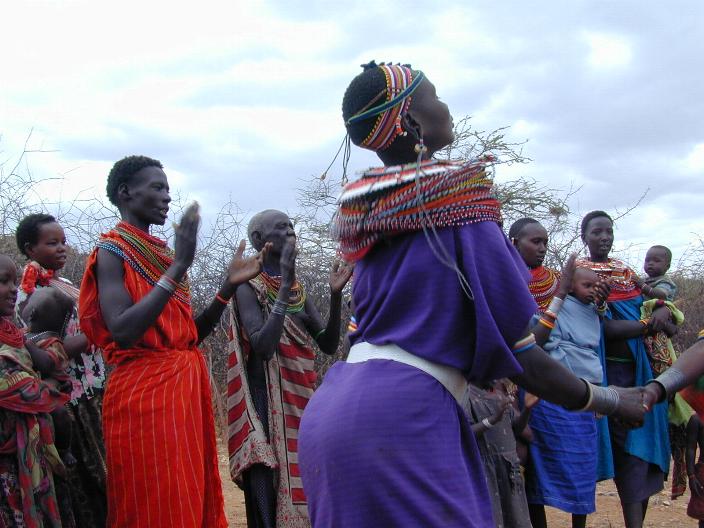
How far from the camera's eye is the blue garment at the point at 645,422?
217 inches

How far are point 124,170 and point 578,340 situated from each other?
310cm

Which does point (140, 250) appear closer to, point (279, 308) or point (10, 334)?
point (10, 334)

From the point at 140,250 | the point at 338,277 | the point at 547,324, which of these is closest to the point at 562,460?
the point at 547,324

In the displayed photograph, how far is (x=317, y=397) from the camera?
7.54 ft

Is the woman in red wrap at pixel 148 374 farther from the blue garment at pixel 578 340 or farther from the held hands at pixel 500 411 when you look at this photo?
the blue garment at pixel 578 340

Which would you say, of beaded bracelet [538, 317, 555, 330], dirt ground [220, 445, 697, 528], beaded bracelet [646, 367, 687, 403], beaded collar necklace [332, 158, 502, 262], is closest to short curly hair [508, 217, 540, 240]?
beaded bracelet [538, 317, 555, 330]

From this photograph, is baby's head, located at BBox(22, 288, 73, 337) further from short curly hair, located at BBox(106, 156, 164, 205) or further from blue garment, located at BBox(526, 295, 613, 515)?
blue garment, located at BBox(526, 295, 613, 515)

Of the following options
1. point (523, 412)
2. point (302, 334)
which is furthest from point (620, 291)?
point (302, 334)

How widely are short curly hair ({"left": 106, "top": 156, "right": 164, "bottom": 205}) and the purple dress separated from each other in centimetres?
215

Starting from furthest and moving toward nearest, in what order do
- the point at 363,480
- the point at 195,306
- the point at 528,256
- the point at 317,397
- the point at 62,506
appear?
the point at 195,306 < the point at 528,256 < the point at 62,506 < the point at 317,397 < the point at 363,480

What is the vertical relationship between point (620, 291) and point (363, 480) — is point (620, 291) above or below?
above

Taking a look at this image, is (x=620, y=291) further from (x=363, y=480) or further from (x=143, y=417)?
(x=363, y=480)

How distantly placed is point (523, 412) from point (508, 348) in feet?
9.61

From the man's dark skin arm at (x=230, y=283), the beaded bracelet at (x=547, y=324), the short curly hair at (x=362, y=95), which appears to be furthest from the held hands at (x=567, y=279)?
the short curly hair at (x=362, y=95)
